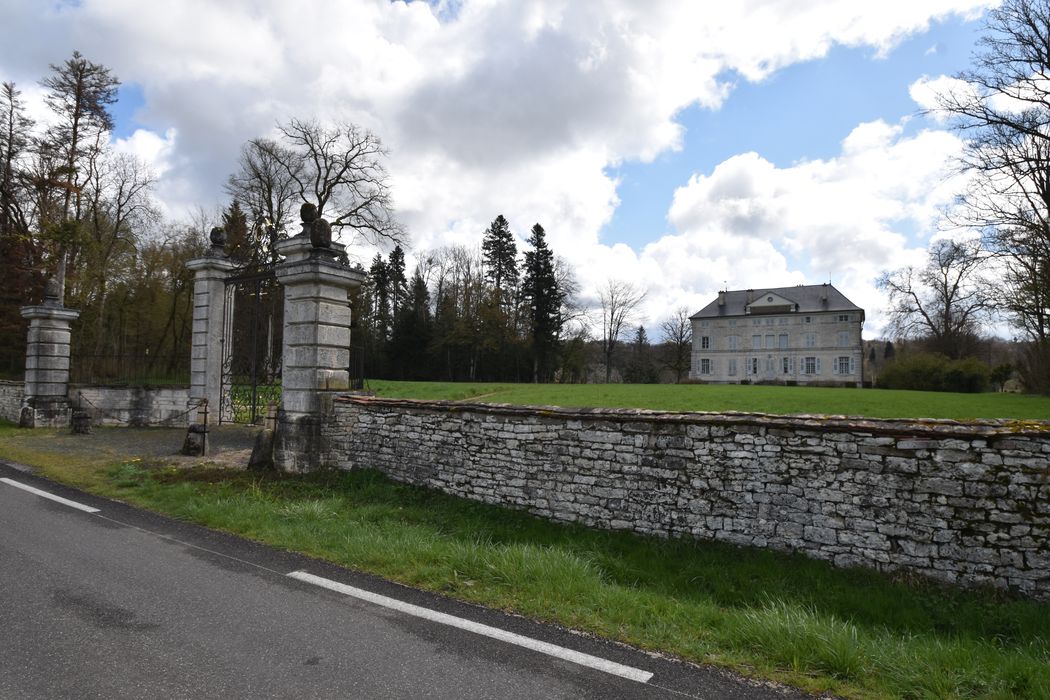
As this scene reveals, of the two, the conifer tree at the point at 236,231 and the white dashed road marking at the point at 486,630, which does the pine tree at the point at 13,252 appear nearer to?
the conifer tree at the point at 236,231

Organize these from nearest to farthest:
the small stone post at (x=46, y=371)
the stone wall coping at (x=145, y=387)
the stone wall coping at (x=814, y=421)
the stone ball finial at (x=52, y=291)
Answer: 1. the stone wall coping at (x=814, y=421)
2. the small stone post at (x=46, y=371)
3. the stone wall coping at (x=145, y=387)
4. the stone ball finial at (x=52, y=291)

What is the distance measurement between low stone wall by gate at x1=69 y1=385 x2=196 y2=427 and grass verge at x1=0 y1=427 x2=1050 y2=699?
958cm

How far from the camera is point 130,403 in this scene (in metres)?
16.1

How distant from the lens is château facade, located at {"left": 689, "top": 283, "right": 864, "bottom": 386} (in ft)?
194

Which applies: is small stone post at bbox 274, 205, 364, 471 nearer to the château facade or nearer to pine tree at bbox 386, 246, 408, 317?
pine tree at bbox 386, 246, 408, 317

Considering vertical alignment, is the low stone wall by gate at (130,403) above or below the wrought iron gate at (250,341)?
below

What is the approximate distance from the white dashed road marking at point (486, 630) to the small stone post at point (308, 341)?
15.0 ft

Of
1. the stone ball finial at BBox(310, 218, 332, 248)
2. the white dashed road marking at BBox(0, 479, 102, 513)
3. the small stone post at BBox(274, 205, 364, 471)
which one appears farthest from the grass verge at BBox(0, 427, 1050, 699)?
the stone ball finial at BBox(310, 218, 332, 248)

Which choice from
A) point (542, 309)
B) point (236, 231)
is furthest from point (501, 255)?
point (236, 231)

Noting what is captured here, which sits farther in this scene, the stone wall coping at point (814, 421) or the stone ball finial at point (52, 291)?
the stone ball finial at point (52, 291)

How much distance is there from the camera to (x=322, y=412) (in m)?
9.26

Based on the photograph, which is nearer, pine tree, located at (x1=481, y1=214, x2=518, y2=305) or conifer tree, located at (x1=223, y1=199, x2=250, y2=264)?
conifer tree, located at (x1=223, y1=199, x2=250, y2=264)

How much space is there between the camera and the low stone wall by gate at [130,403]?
16.1 meters

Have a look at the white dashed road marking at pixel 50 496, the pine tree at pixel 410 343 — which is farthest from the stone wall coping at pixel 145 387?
the pine tree at pixel 410 343
